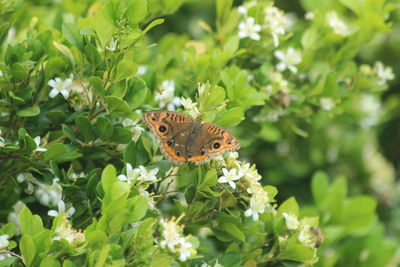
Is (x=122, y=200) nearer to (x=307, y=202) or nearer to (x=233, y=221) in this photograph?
(x=233, y=221)

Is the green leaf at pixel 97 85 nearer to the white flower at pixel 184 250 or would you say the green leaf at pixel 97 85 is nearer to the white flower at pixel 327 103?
the white flower at pixel 184 250

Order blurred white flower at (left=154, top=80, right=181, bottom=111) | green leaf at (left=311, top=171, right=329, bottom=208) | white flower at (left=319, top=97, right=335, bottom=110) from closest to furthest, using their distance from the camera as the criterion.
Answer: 1. blurred white flower at (left=154, top=80, right=181, bottom=111)
2. white flower at (left=319, top=97, right=335, bottom=110)
3. green leaf at (left=311, top=171, right=329, bottom=208)

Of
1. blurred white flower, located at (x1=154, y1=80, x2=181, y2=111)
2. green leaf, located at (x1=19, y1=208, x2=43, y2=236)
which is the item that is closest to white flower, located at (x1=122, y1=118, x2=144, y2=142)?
blurred white flower, located at (x1=154, y1=80, x2=181, y2=111)

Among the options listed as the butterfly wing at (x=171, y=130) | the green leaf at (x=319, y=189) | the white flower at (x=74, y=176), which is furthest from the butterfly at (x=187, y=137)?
the green leaf at (x=319, y=189)

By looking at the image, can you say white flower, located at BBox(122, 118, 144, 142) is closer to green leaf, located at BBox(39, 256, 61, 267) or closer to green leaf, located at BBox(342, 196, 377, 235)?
green leaf, located at BBox(39, 256, 61, 267)

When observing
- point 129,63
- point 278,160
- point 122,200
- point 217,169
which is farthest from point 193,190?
point 278,160

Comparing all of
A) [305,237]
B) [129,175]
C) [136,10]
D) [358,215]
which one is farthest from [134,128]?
[358,215]
